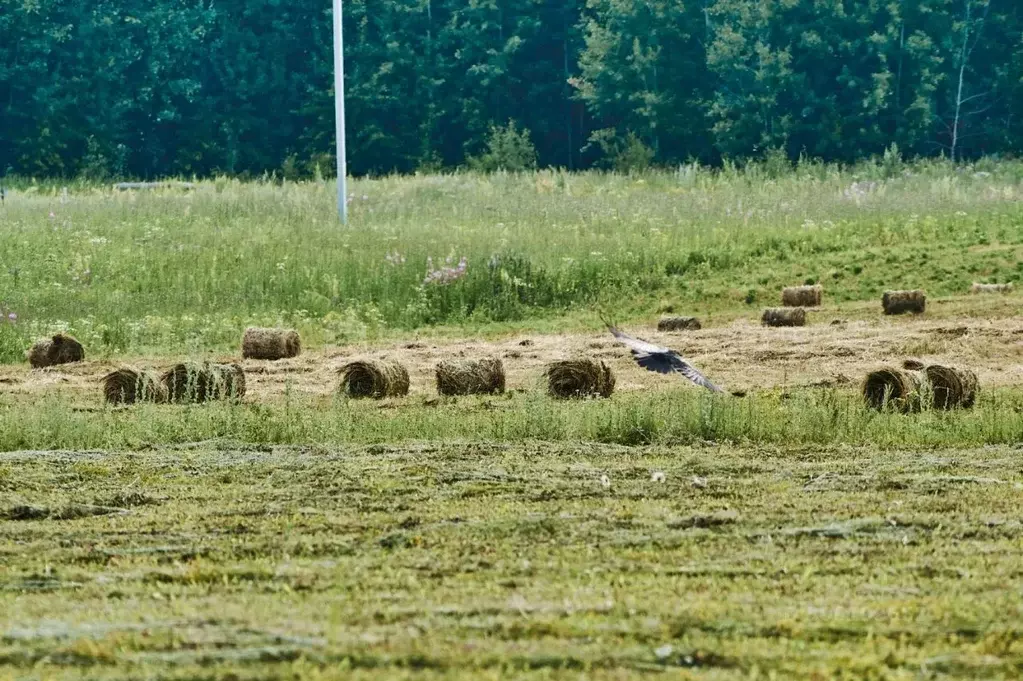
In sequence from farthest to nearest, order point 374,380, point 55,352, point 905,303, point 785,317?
point 905,303, point 785,317, point 55,352, point 374,380

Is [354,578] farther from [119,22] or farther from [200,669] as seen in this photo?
[119,22]

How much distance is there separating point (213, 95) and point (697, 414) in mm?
42485

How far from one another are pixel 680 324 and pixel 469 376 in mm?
4764

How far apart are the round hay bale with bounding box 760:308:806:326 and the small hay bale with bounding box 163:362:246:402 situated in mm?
6574

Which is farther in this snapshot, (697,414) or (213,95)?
(213,95)

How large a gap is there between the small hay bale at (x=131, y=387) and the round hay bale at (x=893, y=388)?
17.3 ft

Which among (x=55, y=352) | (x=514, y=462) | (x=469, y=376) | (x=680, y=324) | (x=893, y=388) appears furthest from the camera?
(x=680, y=324)

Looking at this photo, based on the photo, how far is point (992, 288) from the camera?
64.4ft

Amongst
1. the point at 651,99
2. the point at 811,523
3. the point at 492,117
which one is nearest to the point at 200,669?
the point at 811,523

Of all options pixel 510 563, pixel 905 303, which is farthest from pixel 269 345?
pixel 510 563

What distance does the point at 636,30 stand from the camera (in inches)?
1892

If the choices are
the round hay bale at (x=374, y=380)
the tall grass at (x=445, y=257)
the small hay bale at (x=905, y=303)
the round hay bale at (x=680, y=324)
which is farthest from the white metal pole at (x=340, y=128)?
the round hay bale at (x=374, y=380)

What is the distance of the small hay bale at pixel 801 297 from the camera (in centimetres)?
1962

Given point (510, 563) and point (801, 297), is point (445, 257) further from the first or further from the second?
point (510, 563)
